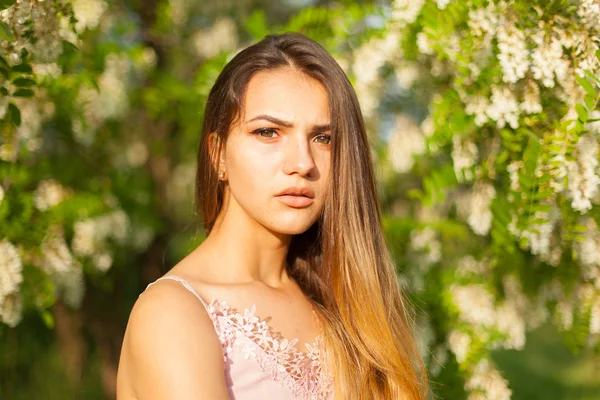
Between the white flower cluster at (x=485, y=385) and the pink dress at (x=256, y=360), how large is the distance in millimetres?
1438

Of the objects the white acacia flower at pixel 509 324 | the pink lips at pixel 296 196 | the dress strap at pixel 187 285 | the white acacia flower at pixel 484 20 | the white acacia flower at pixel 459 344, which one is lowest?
the white acacia flower at pixel 459 344

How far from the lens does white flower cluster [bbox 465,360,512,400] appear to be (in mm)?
3137

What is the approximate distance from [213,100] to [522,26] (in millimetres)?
1000

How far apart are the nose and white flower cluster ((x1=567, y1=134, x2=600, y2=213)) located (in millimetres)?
932

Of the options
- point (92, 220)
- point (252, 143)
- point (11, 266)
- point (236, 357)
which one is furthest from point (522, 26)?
point (92, 220)

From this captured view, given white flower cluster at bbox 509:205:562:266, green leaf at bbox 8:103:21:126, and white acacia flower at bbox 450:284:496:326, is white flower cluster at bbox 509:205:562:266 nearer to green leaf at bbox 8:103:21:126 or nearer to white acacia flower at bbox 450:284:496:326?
white acacia flower at bbox 450:284:496:326

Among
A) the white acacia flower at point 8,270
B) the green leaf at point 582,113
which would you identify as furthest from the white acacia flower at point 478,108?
the white acacia flower at point 8,270

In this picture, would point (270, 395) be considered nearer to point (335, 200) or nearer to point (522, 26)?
point (335, 200)

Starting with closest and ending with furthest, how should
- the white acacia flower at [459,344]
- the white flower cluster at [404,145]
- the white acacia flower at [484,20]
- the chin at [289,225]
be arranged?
the chin at [289,225], the white acacia flower at [484,20], the white acacia flower at [459,344], the white flower cluster at [404,145]

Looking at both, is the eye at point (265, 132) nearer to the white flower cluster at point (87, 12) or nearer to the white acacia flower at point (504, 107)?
the white acacia flower at point (504, 107)

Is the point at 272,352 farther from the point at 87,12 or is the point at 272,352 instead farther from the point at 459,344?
the point at 87,12

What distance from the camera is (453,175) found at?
115 inches

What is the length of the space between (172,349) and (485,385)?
1965 mm

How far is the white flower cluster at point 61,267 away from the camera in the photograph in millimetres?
3342
